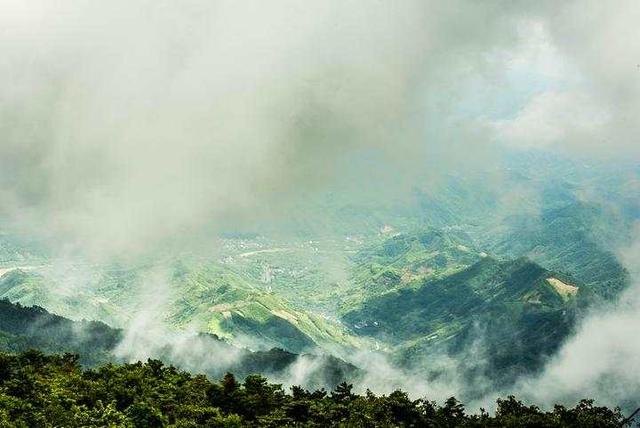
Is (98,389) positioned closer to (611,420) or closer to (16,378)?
(16,378)

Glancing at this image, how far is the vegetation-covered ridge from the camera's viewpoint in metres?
106

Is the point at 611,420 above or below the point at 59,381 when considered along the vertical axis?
above

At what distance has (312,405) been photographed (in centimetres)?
13138

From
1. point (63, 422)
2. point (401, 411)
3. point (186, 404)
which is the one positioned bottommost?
point (63, 422)

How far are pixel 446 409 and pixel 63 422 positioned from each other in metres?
87.3

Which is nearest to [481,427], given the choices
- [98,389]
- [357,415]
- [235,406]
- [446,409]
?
[446,409]

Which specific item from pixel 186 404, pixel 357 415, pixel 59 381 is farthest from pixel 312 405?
pixel 59 381

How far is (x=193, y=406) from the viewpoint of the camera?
118 m

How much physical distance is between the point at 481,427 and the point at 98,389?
81917mm

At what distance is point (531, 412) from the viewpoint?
14788cm

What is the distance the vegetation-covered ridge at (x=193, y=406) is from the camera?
106 meters

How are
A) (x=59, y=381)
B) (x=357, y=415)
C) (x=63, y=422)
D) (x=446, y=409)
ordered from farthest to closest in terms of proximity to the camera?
(x=446, y=409), (x=59, y=381), (x=357, y=415), (x=63, y=422)

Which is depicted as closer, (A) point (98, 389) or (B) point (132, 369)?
(A) point (98, 389)

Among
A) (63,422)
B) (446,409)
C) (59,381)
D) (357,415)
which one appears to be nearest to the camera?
(63,422)
